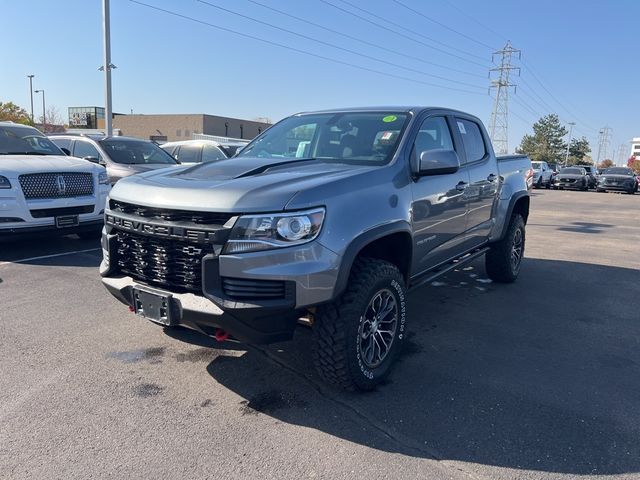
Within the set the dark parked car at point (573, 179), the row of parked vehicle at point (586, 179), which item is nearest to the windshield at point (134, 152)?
the row of parked vehicle at point (586, 179)

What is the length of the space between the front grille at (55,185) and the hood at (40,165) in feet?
0.23

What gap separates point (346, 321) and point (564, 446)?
1.40 m

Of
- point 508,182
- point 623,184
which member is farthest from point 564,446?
point 623,184

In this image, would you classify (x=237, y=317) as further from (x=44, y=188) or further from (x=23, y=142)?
(x=23, y=142)

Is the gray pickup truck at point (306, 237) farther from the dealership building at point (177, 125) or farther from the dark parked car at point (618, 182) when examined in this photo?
the dealership building at point (177, 125)

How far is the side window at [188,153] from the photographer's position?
14.3 m

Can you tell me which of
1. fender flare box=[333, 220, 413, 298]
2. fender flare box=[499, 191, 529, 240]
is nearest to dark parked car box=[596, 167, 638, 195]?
fender flare box=[499, 191, 529, 240]

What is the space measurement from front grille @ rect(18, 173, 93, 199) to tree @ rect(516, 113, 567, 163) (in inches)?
3765

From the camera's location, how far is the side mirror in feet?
12.5

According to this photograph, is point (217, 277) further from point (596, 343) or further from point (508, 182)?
point (508, 182)

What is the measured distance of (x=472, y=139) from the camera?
5414 mm

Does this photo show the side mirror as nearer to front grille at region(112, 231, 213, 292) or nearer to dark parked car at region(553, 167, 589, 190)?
front grille at region(112, 231, 213, 292)

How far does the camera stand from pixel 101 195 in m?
7.53

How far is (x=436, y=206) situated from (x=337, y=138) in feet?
3.24
